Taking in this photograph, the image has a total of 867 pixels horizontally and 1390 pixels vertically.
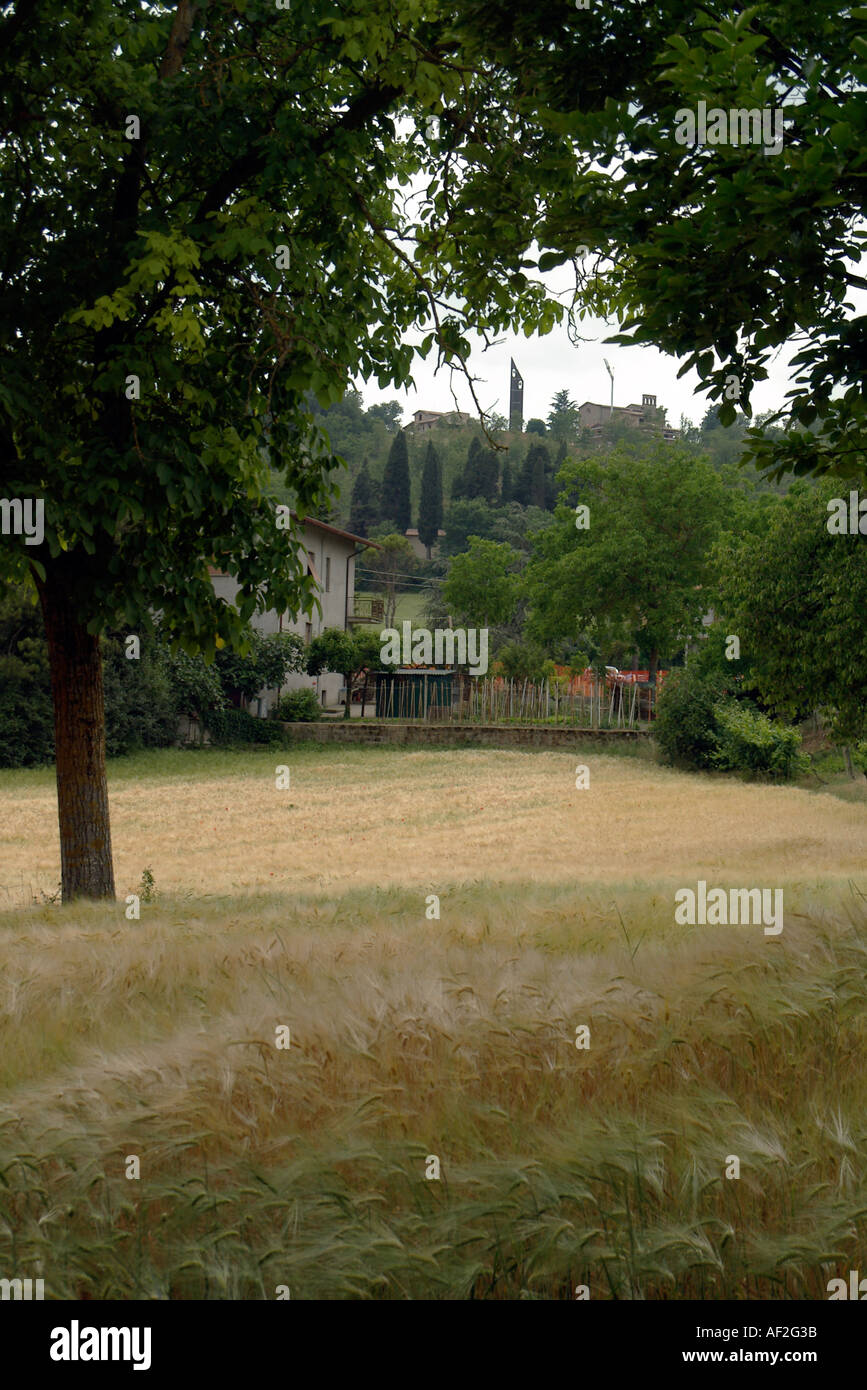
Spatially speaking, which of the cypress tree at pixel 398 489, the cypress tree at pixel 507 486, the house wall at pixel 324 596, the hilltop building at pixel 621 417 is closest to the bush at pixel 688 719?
the house wall at pixel 324 596

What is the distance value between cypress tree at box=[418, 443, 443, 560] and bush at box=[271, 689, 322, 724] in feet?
155

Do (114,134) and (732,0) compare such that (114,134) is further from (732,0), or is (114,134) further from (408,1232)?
(408,1232)

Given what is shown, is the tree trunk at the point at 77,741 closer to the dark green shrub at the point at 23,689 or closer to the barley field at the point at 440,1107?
the barley field at the point at 440,1107

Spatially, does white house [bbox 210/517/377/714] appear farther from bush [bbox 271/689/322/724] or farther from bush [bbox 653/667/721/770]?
bush [bbox 653/667/721/770]

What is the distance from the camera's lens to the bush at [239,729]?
35.2m

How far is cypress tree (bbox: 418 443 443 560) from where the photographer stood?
269 feet

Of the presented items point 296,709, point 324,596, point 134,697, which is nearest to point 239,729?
point 296,709

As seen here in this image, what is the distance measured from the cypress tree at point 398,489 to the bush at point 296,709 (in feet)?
154

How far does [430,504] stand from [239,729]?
165ft

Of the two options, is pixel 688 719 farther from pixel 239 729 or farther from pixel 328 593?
pixel 328 593

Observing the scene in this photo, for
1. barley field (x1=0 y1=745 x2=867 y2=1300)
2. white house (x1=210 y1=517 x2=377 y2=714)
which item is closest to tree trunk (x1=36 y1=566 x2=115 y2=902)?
barley field (x1=0 y1=745 x2=867 y2=1300)

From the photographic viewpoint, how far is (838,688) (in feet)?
61.1

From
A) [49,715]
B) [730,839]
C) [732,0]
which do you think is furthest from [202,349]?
[49,715]
